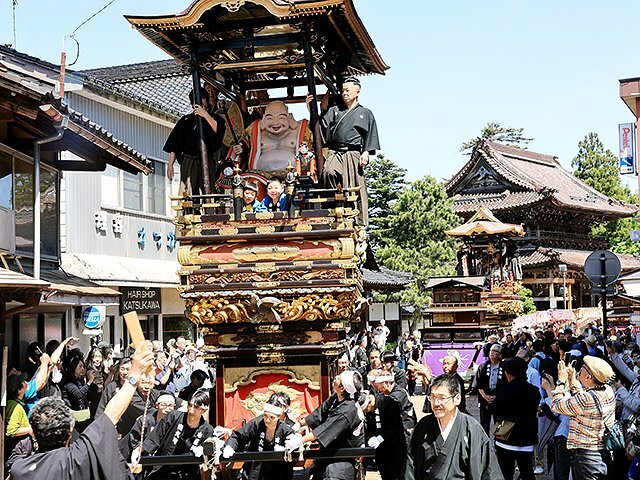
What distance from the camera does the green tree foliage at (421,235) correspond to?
3566 cm

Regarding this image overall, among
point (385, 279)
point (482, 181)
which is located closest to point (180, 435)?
point (385, 279)

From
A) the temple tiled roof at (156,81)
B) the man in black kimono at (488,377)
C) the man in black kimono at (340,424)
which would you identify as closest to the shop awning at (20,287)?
the man in black kimono at (340,424)

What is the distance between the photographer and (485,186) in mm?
50906

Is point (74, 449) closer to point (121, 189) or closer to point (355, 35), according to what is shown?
point (355, 35)

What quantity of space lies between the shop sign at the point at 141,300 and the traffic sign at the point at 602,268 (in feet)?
32.4

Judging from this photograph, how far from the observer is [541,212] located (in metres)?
47.6

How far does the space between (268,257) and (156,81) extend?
16.0m

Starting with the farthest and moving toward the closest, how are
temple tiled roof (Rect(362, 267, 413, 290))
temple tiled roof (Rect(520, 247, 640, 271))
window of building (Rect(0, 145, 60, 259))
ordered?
1. temple tiled roof (Rect(520, 247, 640, 271))
2. temple tiled roof (Rect(362, 267, 413, 290))
3. window of building (Rect(0, 145, 60, 259))

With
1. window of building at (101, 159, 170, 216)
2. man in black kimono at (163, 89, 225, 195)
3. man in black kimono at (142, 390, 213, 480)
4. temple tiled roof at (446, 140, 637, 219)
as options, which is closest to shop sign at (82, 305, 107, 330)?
window of building at (101, 159, 170, 216)

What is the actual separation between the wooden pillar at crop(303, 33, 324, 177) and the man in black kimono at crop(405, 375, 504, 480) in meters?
3.76

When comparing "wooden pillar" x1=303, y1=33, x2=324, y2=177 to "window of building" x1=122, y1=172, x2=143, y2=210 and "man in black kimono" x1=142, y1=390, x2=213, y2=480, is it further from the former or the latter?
"window of building" x1=122, y1=172, x2=143, y2=210

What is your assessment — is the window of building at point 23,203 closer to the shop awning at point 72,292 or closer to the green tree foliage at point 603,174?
the shop awning at point 72,292

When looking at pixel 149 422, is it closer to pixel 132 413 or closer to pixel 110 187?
pixel 132 413

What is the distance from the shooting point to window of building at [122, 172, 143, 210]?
19.7 meters
